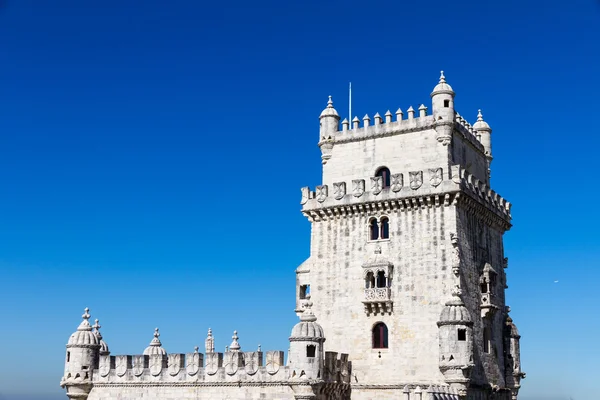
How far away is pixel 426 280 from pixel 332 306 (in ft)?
21.0

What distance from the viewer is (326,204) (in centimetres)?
5219

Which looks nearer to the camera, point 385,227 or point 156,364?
point 156,364

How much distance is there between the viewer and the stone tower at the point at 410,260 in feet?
155

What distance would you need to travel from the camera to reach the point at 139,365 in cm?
5106

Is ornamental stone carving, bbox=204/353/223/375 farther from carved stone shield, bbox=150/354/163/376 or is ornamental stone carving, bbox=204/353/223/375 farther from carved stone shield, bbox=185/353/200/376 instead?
carved stone shield, bbox=150/354/163/376

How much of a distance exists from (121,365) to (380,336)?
1669cm

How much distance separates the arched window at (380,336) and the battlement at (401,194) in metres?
7.24

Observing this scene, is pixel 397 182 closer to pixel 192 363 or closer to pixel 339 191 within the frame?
pixel 339 191

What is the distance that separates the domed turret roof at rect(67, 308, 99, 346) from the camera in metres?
52.8

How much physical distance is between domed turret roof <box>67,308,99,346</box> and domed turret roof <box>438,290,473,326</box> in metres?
22.9

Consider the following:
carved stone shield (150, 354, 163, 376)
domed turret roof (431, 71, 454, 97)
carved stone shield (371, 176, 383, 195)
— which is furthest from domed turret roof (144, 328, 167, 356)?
domed turret roof (431, 71, 454, 97)

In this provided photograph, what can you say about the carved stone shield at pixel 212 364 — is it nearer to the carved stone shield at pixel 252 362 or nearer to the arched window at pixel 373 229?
the carved stone shield at pixel 252 362

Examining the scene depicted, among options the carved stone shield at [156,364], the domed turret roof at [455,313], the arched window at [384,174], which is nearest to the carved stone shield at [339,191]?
the arched window at [384,174]

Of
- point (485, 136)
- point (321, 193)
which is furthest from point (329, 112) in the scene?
point (485, 136)
